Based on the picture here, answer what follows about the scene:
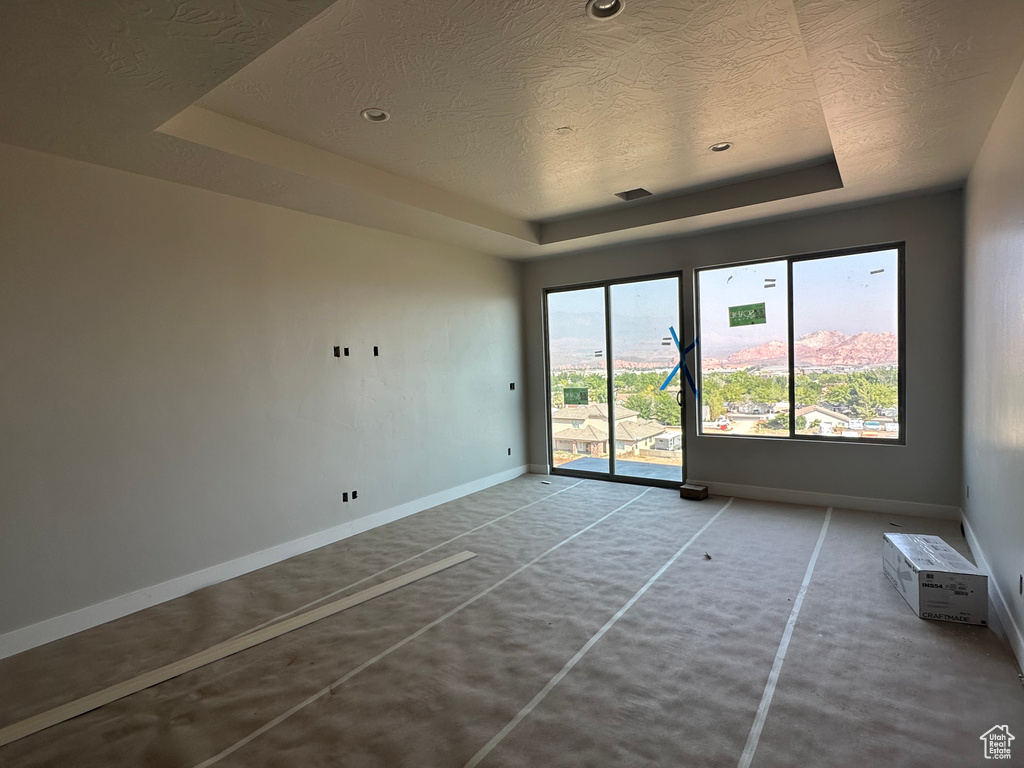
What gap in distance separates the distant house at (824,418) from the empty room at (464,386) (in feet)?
0.11

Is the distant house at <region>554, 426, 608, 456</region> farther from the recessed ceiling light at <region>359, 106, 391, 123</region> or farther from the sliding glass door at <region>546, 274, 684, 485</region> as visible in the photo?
the recessed ceiling light at <region>359, 106, 391, 123</region>

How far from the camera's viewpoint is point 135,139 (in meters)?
2.92

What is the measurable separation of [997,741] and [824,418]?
352 cm

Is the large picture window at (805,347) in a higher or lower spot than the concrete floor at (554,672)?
higher

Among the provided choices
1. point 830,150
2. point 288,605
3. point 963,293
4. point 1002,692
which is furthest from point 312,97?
point 963,293

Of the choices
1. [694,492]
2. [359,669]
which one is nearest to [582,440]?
[694,492]

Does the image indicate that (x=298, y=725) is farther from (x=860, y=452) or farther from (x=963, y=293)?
(x=963, y=293)

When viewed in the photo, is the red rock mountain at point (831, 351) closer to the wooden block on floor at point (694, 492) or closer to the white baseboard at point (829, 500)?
the white baseboard at point (829, 500)

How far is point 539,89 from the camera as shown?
9.58ft

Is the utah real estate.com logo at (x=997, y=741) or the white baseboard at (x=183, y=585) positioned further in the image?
the white baseboard at (x=183, y=585)

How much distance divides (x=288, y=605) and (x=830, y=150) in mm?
5117

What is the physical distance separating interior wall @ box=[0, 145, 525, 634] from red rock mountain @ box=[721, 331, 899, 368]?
3.51 m

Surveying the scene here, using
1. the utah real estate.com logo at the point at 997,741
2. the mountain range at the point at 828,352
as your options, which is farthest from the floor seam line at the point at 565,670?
the mountain range at the point at 828,352

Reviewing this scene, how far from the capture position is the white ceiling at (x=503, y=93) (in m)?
2.08
